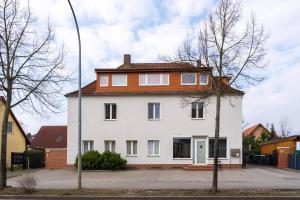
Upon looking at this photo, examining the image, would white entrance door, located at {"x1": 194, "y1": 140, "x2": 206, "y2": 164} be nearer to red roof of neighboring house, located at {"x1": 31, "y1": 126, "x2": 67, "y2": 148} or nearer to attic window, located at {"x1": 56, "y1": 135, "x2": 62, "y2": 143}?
red roof of neighboring house, located at {"x1": 31, "y1": 126, "x2": 67, "y2": 148}

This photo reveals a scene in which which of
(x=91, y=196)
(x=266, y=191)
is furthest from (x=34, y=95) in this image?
(x=266, y=191)

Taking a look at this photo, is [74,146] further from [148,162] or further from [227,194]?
[227,194]

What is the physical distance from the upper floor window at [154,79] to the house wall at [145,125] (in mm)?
1370

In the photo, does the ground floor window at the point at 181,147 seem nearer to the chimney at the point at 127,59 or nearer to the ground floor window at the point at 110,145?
the ground floor window at the point at 110,145

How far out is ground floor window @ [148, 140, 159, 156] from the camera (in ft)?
136

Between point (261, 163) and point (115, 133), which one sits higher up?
point (115, 133)

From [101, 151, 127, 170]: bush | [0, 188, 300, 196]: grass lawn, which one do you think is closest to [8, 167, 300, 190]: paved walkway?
[0, 188, 300, 196]: grass lawn

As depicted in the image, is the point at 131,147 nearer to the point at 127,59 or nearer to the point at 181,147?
the point at 181,147

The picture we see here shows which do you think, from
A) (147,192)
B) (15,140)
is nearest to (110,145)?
(15,140)

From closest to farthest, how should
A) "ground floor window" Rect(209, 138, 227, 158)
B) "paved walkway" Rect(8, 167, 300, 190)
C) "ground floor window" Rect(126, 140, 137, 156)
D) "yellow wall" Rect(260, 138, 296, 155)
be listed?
"paved walkway" Rect(8, 167, 300, 190), "ground floor window" Rect(209, 138, 227, 158), "ground floor window" Rect(126, 140, 137, 156), "yellow wall" Rect(260, 138, 296, 155)

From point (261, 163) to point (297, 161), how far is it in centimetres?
1003

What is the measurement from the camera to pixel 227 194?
20156 millimetres

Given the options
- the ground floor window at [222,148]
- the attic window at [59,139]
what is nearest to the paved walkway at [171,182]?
the ground floor window at [222,148]

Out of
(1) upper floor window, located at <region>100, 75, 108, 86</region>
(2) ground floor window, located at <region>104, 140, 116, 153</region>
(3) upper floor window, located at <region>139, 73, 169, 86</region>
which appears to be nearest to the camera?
(2) ground floor window, located at <region>104, 140, 116, 153</region>
